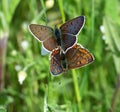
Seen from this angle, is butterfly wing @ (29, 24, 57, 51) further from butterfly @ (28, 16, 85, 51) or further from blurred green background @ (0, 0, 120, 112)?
blurred green background @ (0, 0, 120, 112)

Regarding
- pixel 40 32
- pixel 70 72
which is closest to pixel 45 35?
pixel 40 32

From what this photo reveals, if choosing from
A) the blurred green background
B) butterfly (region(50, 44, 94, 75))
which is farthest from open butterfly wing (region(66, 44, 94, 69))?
the blurred green background

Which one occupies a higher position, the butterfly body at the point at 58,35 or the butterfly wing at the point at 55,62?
the butterfly body at the point at 58,35

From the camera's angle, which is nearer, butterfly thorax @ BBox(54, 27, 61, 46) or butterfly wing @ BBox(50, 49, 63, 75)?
butterfly wing @ BBox(50, 49, 63, 75)

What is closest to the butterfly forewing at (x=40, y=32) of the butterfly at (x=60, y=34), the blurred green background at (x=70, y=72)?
the butterfly at (x=60, y=34)

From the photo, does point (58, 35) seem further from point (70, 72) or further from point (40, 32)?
point (70, 72)

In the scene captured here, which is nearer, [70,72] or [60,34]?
[60,34]

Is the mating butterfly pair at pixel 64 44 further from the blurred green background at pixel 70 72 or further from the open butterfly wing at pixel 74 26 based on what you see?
the blurred green background at pixel 70 72
